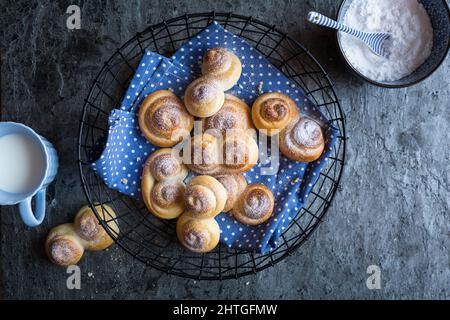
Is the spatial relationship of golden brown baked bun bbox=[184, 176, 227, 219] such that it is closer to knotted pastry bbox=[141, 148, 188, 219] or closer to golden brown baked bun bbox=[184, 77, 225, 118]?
knotted pastry bbox=[141, 148, 188, 219]

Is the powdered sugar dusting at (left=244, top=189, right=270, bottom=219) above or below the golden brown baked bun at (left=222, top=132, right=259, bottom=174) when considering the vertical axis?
below

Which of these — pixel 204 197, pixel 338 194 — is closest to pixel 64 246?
pixel 204 197

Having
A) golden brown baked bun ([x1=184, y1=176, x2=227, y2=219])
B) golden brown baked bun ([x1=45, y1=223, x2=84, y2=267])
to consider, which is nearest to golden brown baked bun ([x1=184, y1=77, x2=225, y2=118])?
golden brown baked bun ([x1=184, y1=176, x2=227, y2=219])

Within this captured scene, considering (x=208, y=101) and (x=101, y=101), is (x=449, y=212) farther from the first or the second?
(x=101, y=101)

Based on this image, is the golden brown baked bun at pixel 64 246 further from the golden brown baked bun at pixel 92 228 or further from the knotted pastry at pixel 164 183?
the knotted pastry at pixel 164 183

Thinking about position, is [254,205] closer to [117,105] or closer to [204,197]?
[204,197]

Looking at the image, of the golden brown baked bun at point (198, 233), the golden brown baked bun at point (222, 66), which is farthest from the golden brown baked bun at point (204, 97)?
the golden brown baked bun at point (198, 233)

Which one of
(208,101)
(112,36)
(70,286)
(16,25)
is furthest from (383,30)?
(70,286)
